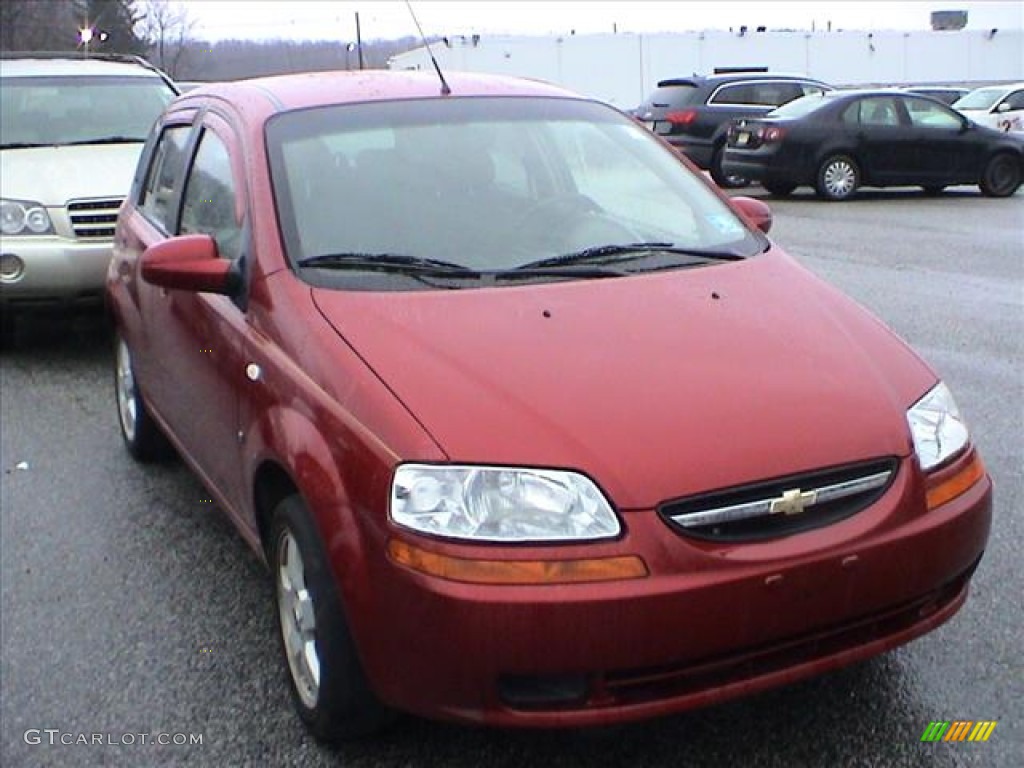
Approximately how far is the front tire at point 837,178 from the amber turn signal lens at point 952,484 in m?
13.5

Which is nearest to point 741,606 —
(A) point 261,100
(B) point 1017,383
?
(A) point 261,100

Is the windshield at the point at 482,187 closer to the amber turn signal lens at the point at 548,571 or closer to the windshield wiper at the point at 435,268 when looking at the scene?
the windshield wiper at the point at 435,268

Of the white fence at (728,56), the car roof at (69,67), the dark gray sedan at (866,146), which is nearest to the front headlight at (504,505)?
the car roof at (69,67)

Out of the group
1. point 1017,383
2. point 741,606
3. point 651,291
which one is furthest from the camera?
point 1017,383

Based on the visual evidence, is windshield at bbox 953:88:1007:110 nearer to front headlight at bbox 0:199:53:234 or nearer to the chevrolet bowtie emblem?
front headlight at bbox 0:199:53:234

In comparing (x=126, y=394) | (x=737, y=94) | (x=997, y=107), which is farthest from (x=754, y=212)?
(x=997, y=107)

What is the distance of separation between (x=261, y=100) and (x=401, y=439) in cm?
188

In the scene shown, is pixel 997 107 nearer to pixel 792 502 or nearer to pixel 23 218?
pixel 23 218

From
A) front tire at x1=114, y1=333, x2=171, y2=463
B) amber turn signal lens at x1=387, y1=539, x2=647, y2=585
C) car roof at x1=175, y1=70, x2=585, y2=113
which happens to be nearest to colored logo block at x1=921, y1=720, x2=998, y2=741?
amber turn signal lens at x1=387, y1=539, x2=647, y2=585

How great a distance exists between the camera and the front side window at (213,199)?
3762 millimetres

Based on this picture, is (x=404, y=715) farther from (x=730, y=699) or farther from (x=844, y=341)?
(x=844, y=341)

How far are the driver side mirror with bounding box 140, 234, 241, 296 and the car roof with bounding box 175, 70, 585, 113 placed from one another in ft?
2.05

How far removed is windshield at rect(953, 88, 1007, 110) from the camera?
2234 cm

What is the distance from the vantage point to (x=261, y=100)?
13.3ft
